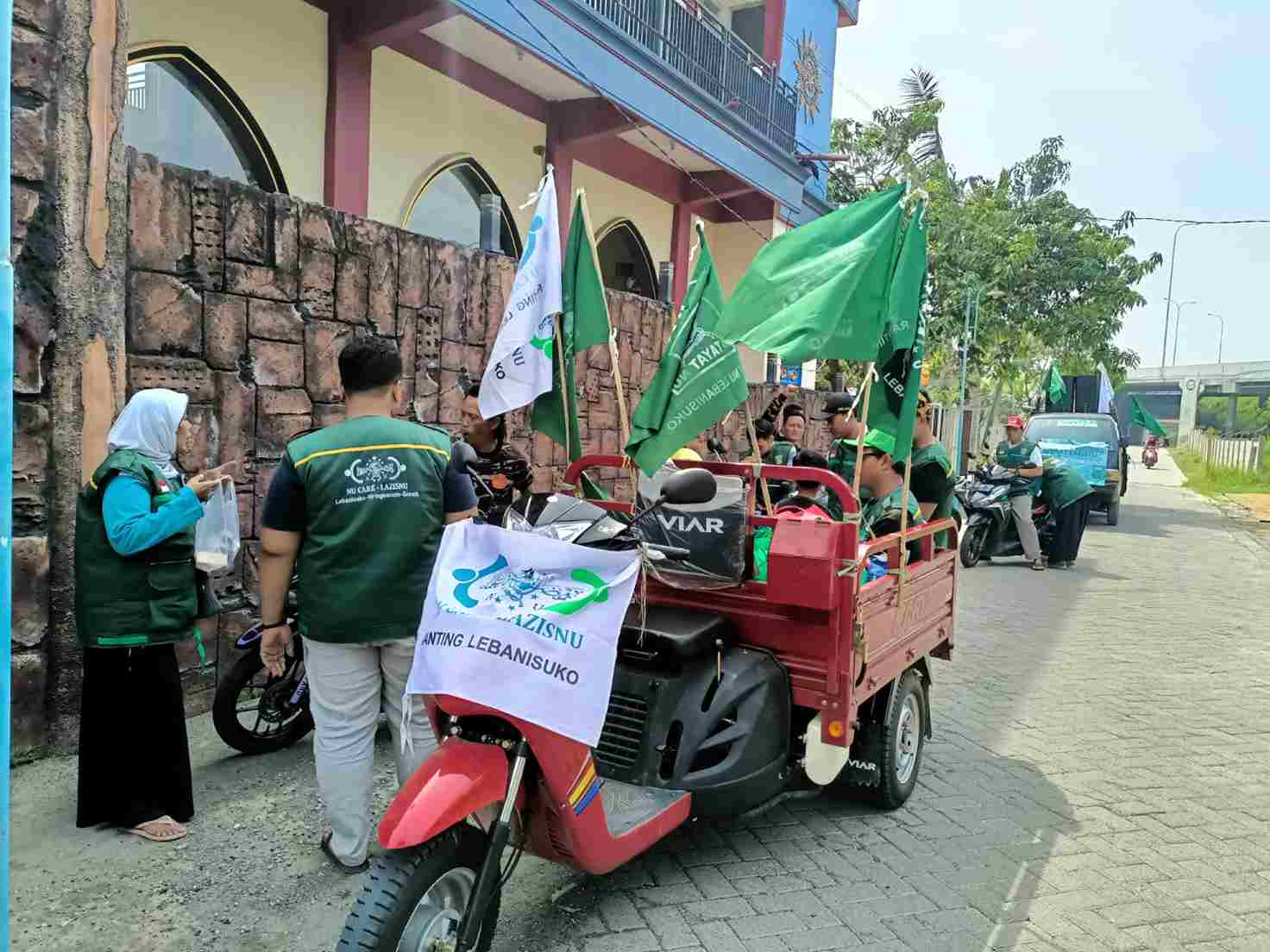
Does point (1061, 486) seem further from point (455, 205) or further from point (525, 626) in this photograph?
point (525, 626)

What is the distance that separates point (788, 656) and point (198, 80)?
6.66 m

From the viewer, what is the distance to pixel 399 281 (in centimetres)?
596

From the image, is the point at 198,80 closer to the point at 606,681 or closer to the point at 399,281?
the point at 399,281

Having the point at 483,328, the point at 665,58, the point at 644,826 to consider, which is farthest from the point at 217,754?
the point at 665,58

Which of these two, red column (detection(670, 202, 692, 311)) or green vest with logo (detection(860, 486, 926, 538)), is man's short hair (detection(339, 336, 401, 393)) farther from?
red column (detection(670, 202, 692, 311))

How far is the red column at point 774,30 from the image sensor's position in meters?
15.0

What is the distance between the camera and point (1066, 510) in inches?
466

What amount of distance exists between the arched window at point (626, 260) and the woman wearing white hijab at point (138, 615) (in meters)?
9.83

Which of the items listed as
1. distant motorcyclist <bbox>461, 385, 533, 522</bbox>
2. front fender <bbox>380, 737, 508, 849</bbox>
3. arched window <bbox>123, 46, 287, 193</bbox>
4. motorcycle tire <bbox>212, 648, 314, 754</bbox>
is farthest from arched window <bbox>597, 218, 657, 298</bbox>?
front fender <bbox>380, 737, 508, 849</bbox>

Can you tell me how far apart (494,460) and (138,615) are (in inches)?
97.1

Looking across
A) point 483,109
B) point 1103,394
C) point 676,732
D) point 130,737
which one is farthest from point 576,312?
point 1103,394

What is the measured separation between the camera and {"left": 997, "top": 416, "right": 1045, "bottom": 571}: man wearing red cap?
11.6 m

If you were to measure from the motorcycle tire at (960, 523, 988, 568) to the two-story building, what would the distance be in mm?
5775

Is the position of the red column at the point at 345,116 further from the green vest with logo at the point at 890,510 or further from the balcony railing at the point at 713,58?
the green vest with logo at the point at 890,510
